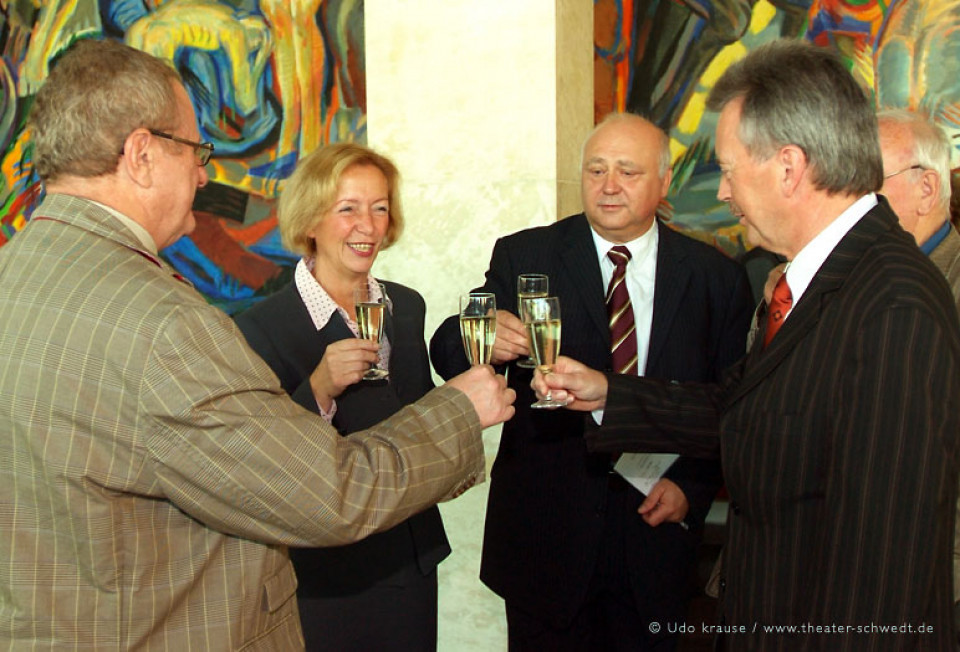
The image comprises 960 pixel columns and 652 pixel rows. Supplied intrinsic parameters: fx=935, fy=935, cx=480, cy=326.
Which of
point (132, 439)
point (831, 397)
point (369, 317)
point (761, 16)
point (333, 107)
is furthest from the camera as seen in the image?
point (333, 107)

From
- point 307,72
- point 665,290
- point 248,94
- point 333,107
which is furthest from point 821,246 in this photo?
point 248,94

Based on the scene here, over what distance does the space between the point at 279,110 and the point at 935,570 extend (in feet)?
16.3

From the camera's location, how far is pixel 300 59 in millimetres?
5699

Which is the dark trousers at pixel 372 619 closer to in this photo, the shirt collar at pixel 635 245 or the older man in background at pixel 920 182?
the shirt collar at pixel 635 245

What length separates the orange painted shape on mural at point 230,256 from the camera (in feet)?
19.2

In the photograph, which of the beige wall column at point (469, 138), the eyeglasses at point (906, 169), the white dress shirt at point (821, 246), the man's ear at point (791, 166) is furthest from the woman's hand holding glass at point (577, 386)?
the beige wall column at point (469, 138)

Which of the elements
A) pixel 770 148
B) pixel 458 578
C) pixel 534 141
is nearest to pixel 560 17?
pixel 534 141

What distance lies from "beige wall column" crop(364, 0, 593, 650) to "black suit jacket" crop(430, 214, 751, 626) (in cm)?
73

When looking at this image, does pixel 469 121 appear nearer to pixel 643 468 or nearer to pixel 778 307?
pixel 643 468

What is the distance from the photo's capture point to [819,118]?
1.82 metres

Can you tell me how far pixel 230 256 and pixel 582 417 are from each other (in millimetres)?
3549

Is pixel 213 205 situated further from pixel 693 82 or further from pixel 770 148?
pixel 770 148

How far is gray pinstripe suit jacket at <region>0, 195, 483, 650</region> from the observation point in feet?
5.05


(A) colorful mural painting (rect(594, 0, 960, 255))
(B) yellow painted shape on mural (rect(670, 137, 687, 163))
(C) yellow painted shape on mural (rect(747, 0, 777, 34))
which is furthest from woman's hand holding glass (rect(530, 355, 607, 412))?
(C) yellow painted shape on mural (rect(747, 0, 777, 34))
